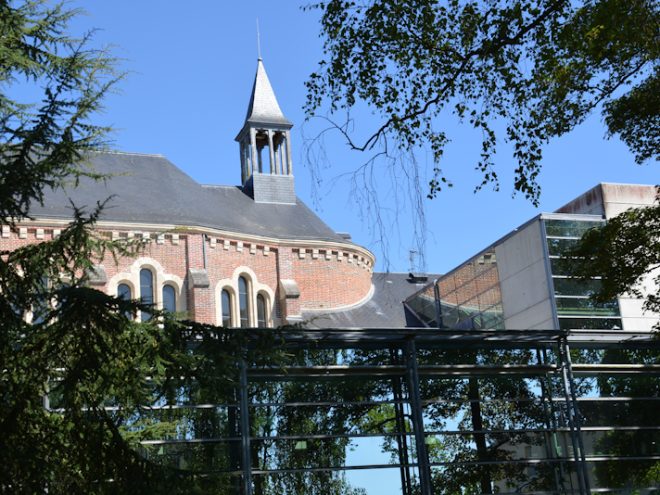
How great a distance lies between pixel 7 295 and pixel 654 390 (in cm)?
1080

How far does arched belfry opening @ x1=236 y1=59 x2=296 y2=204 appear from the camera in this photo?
43875 millimetres

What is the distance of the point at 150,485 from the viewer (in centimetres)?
917

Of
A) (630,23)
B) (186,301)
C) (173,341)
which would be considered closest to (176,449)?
(173,341)

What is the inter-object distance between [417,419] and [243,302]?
25.3 metres

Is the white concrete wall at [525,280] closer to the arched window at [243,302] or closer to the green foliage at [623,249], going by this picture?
the green foliage at [623,249]

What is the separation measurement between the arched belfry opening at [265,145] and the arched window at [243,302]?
5030 mm

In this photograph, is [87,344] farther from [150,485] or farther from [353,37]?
[353,37]

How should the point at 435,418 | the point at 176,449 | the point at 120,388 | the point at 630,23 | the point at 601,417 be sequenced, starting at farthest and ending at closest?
the point at 601,417, the point at 435,418, the point at 176,449, the point at 120,388, the point at 630,23

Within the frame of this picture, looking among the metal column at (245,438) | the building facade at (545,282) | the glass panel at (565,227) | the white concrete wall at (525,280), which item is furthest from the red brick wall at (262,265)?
the metal column at (245,438)

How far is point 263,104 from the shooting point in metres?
46.6

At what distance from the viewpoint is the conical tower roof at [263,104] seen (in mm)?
45750

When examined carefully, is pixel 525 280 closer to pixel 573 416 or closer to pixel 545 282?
pixel 545 282

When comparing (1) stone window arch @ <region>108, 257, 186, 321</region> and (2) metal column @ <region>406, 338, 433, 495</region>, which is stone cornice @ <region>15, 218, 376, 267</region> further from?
(2) metal column @ <region>406, 338, 433, 495</region>

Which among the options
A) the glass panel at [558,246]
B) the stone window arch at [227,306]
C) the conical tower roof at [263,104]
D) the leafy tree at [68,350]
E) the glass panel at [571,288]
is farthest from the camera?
the conical tower roof at [263,104]
